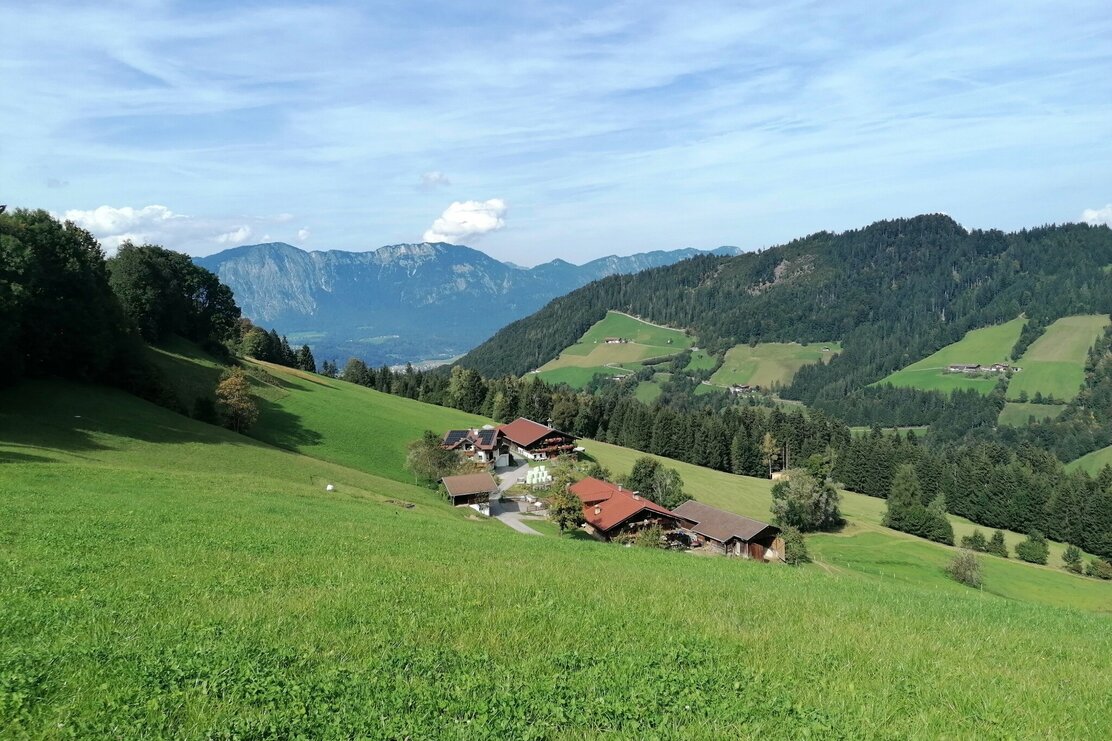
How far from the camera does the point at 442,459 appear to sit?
6788 cm

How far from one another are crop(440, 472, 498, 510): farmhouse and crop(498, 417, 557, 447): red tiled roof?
3143 centimetres

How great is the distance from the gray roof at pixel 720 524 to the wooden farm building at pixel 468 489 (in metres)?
21.0

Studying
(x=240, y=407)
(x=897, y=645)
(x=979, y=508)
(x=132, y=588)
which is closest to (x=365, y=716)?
(x=132, y=588)

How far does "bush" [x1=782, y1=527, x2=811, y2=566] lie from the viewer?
57.9m

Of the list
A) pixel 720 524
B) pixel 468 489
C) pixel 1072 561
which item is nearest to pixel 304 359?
pixel 468 489

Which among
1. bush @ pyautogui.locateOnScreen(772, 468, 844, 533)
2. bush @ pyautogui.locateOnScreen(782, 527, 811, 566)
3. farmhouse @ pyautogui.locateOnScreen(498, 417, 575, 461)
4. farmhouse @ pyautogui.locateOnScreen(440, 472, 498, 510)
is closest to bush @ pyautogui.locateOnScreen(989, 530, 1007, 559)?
bush @ pyautogui.locateOnScreen(772, 468, 844, 533)

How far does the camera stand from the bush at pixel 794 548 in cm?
5791

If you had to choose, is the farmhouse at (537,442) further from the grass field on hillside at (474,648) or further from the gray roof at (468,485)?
the grass field on hillside at (474,648)

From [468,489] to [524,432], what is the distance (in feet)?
125

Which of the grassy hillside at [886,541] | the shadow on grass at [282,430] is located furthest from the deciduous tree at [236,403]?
the grassy hillside at [886,541]

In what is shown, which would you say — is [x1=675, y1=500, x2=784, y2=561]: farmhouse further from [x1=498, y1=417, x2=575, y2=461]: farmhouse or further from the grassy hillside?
[x1=498, y1=417, x2=575, y2=461]: farmhouse

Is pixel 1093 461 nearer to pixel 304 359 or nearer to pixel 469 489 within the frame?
pixel 469 489

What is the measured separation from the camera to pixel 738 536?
194ft

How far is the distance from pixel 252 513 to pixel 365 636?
1682 centimetres
